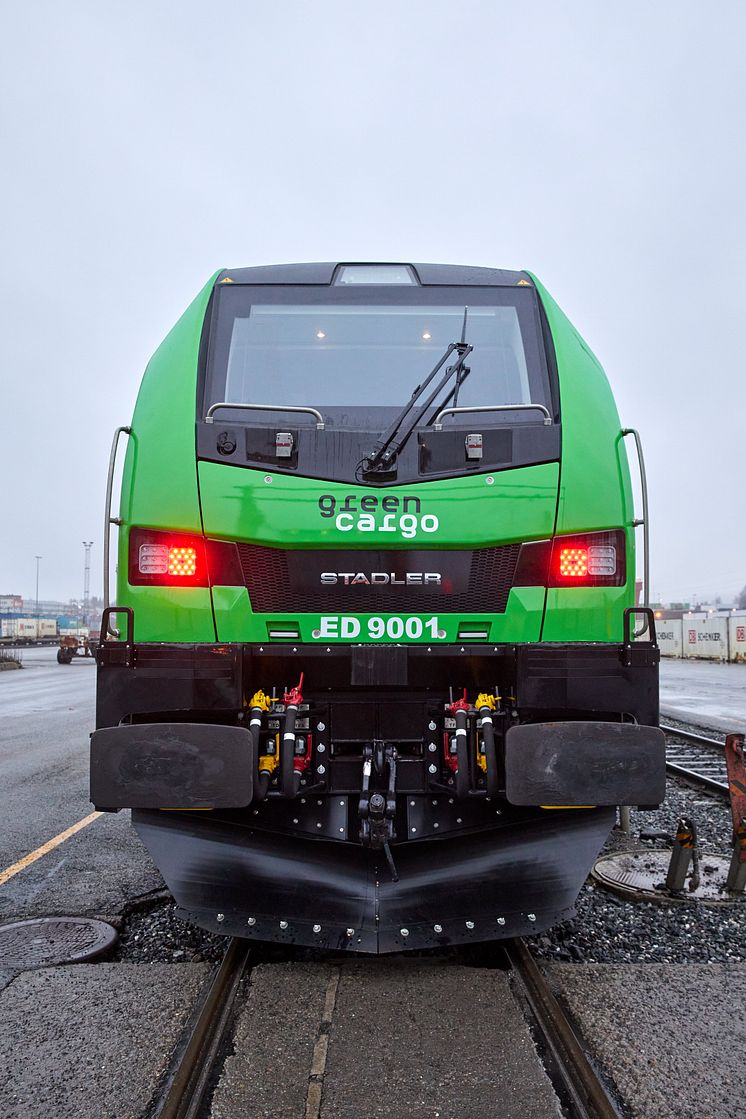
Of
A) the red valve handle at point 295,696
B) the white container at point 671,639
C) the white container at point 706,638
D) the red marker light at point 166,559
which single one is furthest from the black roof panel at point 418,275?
the white container at point 671,639

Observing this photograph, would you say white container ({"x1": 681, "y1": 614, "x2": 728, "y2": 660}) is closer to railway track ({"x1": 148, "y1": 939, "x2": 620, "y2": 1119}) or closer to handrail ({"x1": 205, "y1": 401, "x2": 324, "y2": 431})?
railway track ({"x1": 148, "y1": 939, "x2": 620, "y2": 1119})

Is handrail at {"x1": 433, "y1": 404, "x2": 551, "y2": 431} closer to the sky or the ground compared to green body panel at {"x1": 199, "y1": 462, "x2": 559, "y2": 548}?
closer to the sky

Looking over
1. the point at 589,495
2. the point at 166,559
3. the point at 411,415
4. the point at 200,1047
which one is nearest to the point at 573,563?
the point at 589,495

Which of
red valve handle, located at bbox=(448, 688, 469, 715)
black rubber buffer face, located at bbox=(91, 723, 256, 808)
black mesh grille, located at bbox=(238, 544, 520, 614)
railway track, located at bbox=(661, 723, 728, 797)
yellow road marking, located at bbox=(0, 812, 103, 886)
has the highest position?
black mesh grille, located at bbox=(238, 544, 520, 614)

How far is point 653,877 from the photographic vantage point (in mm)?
4742

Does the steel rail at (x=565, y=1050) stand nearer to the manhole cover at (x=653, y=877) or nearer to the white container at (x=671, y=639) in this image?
the manhole cover at (x=653, y=877)

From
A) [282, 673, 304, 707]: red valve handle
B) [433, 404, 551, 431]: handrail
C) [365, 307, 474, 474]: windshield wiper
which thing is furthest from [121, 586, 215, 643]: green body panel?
[433, 404, 551, 431]: handrail

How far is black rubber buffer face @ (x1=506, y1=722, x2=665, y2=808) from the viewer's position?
305cm

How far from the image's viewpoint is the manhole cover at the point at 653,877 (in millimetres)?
4363

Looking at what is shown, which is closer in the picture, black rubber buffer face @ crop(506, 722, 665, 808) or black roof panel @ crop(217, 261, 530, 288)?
black rubber buffer face @ crop(506, 722, 665, 808)

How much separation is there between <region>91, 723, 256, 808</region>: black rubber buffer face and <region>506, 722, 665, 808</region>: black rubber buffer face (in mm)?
1034

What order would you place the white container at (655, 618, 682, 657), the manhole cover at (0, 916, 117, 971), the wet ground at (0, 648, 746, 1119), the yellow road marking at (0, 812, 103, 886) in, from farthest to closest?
1. the white container at (655, 618, 682, 657)
2. the yellow road marking at (0, 812, 103, 886)
3. the manhole cover at (0, 916, 117, 971)
4. the wet ground at (0, 648, 746, 1119)

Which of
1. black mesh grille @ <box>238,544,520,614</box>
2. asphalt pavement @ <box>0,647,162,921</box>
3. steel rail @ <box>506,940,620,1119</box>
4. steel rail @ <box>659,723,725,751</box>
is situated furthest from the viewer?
steel rail @ <box>659,723,725,751</box>

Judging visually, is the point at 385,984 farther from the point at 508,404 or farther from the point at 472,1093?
the point at 508,404
